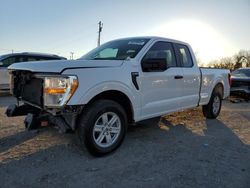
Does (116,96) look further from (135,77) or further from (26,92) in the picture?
(26,92)

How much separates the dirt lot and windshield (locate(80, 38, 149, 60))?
5.17 feet

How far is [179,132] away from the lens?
577 centimetres

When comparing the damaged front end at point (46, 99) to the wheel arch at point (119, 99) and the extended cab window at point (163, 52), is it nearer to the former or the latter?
the wheel arch at point (119, 99)

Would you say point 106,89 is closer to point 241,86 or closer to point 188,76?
point 188,76

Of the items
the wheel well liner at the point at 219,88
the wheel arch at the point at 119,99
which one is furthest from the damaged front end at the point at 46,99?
the wheel well liner at the point at 219,88

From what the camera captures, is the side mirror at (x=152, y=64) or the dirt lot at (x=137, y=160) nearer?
the dirt lot at (x=137, y=160)

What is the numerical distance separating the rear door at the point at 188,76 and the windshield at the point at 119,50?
3.71 feet

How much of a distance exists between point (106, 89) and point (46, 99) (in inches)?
34.7

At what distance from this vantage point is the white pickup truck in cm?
375

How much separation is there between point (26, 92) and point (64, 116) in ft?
3.07

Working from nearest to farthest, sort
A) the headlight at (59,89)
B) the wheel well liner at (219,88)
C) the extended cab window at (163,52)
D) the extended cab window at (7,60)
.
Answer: the headlight at (59,89), the extended cab window at (163,52), the wheel well liner at (219,88), the extended cab window at (7,60)

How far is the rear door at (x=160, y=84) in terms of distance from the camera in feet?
15.6

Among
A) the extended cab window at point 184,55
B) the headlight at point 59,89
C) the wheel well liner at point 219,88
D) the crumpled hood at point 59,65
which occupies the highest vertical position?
the extended cab window at point 184,55

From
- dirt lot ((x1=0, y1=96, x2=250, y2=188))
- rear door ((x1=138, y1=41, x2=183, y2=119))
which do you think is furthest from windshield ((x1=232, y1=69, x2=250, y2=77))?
rear door ((x1=138, y1=41, x2=183, y2=119))
